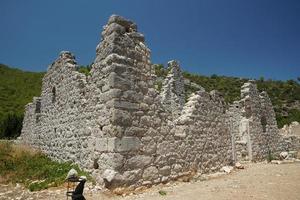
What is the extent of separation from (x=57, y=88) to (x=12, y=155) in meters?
3.54

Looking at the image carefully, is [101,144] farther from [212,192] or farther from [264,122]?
[264,122]

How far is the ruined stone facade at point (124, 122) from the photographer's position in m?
7.98

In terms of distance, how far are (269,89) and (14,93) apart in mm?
39910

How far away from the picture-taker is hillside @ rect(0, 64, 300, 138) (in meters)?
38.9

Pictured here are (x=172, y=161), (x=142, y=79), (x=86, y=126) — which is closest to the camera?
(x=142, y=79)

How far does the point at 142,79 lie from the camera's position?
8.87 m

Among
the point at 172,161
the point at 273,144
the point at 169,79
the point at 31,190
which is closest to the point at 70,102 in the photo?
the point at 31,190

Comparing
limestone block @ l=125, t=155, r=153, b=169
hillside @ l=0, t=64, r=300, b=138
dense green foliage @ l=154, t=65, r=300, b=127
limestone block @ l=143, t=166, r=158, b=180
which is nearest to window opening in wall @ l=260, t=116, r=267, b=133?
limestone block @ l=143, t=166, r=158, b=180

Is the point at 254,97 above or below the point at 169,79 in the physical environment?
below

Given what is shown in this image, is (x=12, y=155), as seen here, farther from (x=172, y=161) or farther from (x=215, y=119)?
(x=215, y=119)

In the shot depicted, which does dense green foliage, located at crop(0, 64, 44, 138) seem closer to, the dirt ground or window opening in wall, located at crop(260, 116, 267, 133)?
the dirt ground

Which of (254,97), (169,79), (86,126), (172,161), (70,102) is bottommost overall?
(172,161)

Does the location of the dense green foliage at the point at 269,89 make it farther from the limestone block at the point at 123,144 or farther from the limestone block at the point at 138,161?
the limestone block at the point at 123,144

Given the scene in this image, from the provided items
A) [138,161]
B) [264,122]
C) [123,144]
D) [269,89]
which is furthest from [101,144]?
[269,89]
